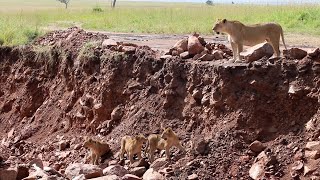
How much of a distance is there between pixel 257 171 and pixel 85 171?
2595mm

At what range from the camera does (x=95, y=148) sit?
11.6m

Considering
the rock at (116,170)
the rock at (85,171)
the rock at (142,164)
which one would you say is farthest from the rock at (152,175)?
the rock at (85,171)

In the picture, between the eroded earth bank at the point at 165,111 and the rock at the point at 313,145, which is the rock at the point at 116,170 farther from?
the rock at the point at 313,145

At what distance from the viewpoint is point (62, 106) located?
47.6ft

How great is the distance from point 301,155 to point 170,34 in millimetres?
10804

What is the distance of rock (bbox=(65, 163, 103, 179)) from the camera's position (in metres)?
10.6

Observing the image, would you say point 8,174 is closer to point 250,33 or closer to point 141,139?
point 141,139

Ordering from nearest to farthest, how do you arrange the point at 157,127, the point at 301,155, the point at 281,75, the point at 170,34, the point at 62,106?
the point at 301,155
the point at 281,75
the point at 157,127
the point at 62,106
the point at 170,34

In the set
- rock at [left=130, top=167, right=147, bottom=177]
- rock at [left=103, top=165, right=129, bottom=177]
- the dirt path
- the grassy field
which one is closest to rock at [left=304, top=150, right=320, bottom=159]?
rock at [left=130, top=167, right=147, bottom=177]

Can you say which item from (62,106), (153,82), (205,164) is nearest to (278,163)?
(205,164)

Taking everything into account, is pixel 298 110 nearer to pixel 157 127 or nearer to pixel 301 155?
pixel 301 155

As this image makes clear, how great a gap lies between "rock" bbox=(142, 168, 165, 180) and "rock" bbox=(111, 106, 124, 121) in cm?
251

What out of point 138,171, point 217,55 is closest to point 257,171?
point 138,171

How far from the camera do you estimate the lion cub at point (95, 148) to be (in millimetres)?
11586
